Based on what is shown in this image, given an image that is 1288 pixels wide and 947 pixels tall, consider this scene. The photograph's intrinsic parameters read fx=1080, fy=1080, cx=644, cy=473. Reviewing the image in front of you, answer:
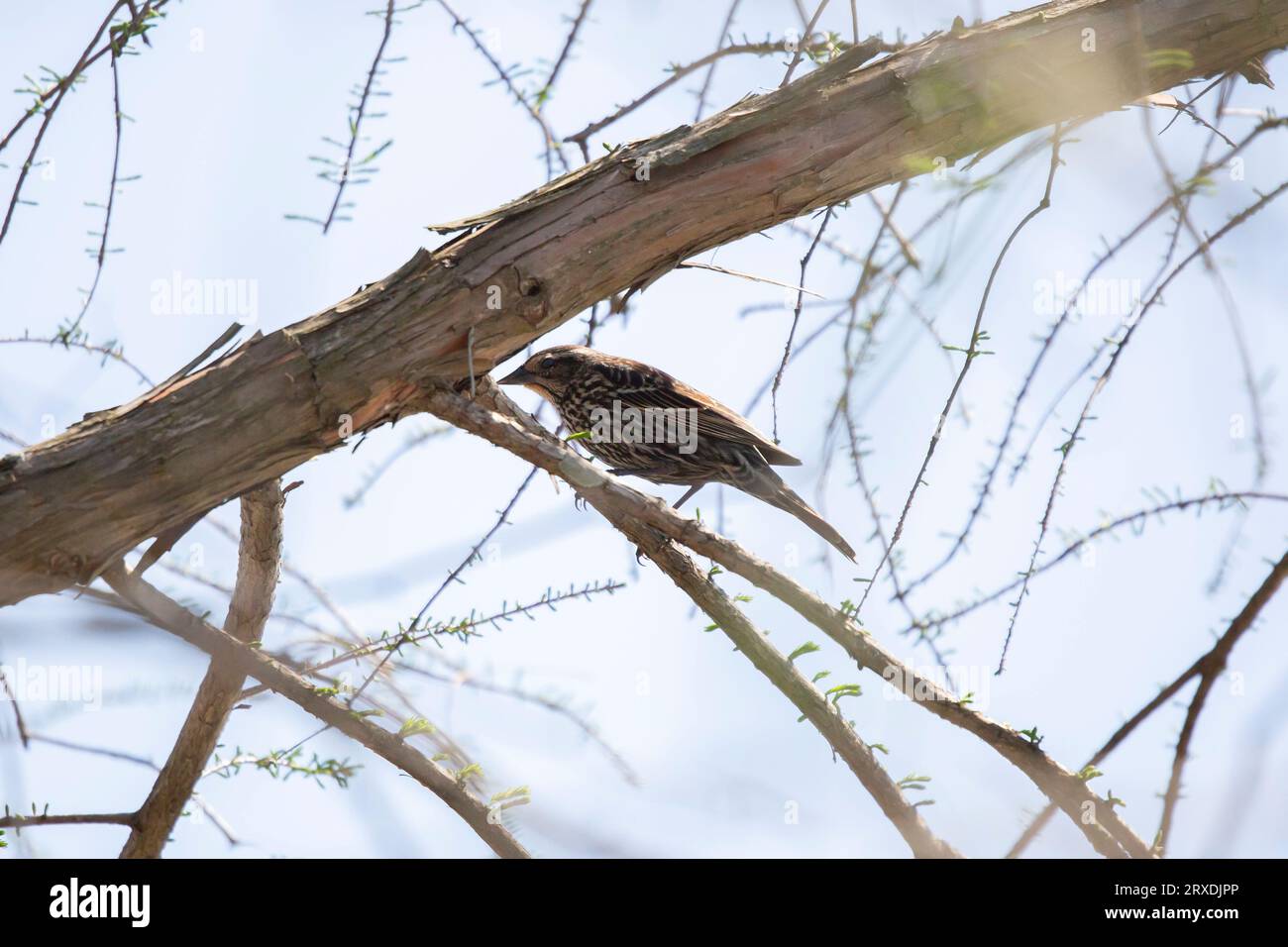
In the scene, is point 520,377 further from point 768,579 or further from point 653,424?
point 768,579

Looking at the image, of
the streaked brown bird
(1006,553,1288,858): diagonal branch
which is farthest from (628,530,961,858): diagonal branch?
the streaked brown bird

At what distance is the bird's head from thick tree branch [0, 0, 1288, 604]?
1.85 meters

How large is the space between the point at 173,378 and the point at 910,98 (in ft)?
6.95

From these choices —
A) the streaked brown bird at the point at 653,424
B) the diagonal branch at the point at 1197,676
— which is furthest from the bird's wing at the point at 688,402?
the diagonal branch at the point at 1197,676

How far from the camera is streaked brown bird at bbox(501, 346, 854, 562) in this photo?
14.9 ft

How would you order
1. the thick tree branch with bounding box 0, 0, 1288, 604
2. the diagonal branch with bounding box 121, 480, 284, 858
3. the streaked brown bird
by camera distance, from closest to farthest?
the thick tree branch with bounding box 0, 0, 1288, 604 < the diagonal branch with bounding box 121, 480, 284, 858 < the streaked brown bird

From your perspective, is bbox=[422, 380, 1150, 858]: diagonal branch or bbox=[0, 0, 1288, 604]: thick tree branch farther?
bbox=[0, 0, 1288, 604]: thick tree branch

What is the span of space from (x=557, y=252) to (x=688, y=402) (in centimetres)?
189

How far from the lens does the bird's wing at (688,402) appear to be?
4551 millimetres

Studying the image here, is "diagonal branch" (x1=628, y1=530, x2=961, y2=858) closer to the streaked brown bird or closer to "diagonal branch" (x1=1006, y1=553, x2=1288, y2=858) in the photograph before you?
"diagonal branch" (x1=1006, y1=553, x2=1288, y2=858)

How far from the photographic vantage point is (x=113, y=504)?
2602 millimetres
